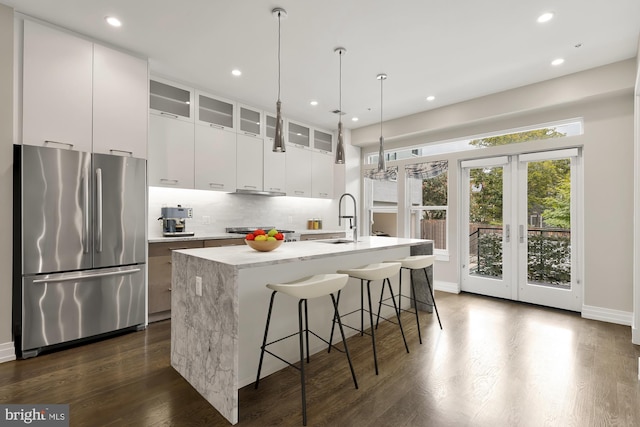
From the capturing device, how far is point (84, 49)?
3055 mm

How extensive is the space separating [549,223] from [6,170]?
5.92 m

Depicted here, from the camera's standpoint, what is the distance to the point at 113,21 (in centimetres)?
284

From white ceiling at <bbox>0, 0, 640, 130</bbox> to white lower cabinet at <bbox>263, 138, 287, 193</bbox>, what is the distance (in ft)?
3.33

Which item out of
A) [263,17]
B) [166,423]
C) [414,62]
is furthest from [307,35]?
[166,423]

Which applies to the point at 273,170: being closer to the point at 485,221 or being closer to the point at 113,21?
the point at 113,21

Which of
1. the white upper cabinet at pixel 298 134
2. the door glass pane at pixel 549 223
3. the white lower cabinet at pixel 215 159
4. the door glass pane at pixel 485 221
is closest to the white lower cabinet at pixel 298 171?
the white upper cabinet at pixel 298 134

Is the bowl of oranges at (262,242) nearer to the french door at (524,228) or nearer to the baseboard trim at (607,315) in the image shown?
the french door at (524,228)

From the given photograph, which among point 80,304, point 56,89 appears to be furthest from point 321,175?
point 80,304

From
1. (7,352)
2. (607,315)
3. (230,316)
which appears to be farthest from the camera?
(607,315)

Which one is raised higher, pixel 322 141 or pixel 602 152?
pixel 322 141

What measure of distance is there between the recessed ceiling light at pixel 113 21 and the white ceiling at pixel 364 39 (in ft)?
0.14

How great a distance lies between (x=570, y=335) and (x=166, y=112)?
5155 millimetres

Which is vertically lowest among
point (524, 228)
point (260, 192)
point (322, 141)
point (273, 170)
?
point (524, 228)

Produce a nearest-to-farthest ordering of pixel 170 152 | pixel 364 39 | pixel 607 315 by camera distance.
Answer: pixel 364 39, pixel 607 315, pixel 170 152
